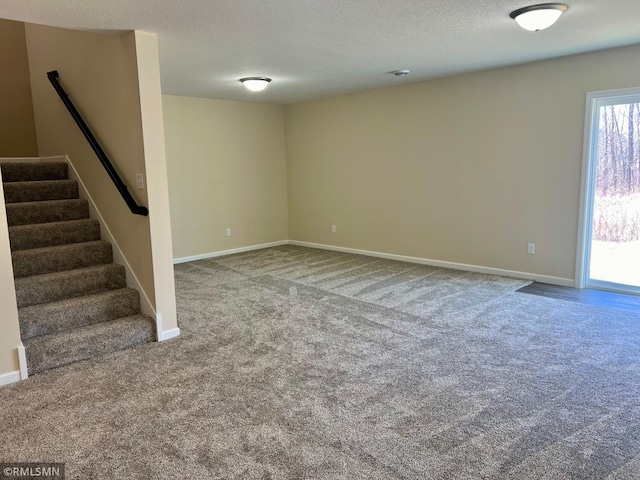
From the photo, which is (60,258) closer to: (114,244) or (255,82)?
(114,244)

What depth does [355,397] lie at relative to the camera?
267 cm

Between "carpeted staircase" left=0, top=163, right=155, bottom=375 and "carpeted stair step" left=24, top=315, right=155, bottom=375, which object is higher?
"carpeted staircase" left=0, top=163, right=155, bottom=375

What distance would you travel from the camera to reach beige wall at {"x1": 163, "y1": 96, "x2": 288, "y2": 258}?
21.2 feet

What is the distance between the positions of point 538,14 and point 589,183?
7.39ft

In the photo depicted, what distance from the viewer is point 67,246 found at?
13.0 feet

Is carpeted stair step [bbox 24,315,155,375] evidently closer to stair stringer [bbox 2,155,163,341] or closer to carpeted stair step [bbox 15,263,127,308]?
stair stringer [bbox 2,155,163,341]

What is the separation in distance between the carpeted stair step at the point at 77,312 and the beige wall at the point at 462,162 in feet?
12.4

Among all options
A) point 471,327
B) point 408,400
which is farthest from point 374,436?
point 471,327

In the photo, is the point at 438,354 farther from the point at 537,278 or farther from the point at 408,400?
the point at 537,278

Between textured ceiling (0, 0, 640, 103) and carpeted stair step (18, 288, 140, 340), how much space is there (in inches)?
79.5

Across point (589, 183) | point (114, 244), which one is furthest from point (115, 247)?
point (589, 183)

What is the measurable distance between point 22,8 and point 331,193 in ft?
16.0

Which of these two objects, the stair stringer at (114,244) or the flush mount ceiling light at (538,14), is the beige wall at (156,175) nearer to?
the stair stringer at (114,244)

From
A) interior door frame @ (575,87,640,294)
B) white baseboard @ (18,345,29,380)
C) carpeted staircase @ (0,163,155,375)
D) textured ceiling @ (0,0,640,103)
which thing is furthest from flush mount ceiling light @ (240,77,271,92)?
white baseboard @ (18,345,29,380)
